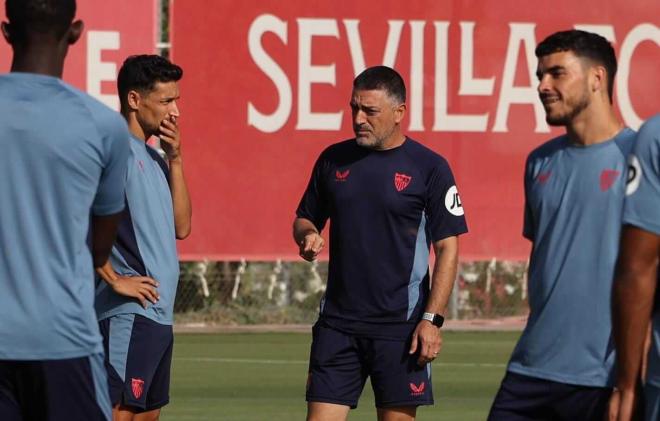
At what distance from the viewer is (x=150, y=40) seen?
1678cm

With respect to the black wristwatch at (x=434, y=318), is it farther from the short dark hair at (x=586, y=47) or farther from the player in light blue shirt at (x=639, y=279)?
the player in light blue shirt at (x=639, y=279)

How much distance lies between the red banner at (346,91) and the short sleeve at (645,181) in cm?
1194

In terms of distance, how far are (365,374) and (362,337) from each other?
234 mm

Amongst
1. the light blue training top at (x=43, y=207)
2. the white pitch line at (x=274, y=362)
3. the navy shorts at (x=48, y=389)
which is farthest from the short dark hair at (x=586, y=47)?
the white pitch line at (x=274, y=362)

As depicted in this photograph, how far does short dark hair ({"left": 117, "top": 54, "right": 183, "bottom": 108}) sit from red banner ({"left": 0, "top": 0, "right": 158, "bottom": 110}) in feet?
28.0

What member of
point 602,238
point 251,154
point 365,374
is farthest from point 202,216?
point 602,238

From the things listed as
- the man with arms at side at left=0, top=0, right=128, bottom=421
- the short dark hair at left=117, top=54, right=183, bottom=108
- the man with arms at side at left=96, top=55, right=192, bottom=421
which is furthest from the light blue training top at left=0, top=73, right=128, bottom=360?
the short dark hair at left=117, top=54, right=183, bottom=108

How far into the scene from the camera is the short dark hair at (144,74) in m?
7.99

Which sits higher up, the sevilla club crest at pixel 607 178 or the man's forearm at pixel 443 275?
the sevilla club crest at pixel 607 178

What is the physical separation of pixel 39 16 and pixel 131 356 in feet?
9.58

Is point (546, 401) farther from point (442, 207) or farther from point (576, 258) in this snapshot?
point (442, 207)

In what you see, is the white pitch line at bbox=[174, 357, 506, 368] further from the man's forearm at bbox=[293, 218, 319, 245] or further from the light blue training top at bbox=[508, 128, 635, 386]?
the light blue training top at bbox=[508, 128, 635, 386]

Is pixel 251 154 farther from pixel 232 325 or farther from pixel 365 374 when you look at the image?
pixel 365 374

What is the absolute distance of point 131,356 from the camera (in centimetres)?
766
